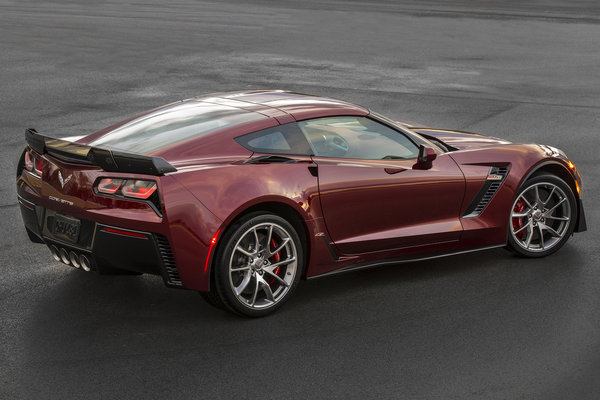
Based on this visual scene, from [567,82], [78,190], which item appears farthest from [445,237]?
[567,82]

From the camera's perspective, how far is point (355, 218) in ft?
23.3

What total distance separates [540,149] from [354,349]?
3021mm

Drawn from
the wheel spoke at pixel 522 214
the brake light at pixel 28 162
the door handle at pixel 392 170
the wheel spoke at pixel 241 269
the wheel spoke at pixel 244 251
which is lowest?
the wheel spoke at pixel 241 269

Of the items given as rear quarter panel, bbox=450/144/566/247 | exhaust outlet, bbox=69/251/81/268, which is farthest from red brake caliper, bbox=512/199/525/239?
exhaust outlet, bbox=69/251/81/268

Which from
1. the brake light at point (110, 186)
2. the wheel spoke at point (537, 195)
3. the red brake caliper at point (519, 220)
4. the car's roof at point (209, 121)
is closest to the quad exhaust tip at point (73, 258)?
the brake light at point (110, 186)

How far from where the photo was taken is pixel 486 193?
788cm

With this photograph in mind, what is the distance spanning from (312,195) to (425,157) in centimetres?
111

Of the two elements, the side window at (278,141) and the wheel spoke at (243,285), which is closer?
the wheel spoke at (243,285)

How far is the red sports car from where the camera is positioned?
623 centimetres

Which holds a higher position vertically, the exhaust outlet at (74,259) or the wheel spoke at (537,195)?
the wheel spoke at (537,195)

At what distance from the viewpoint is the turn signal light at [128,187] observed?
6188 mm

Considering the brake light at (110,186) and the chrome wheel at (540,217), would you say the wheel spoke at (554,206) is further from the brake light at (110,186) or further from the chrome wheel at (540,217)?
the brake light at (110,186)

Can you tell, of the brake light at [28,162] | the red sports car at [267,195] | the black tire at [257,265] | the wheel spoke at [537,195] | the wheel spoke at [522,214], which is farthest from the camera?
the wheel spoke at [537,195]

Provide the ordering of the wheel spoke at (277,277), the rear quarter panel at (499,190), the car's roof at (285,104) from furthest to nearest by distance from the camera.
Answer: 1. the rear quarter panel at (499,190)
2. the car's roof at (285,104)
3. the wheel spoke at (277,277)
